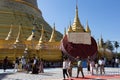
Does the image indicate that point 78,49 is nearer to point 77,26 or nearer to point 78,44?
point 78,44

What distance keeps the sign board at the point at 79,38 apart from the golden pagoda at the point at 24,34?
5.19 ft

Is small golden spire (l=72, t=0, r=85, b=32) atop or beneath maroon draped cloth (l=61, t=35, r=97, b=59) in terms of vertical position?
atop

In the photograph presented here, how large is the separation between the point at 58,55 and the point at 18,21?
7898 millimetres

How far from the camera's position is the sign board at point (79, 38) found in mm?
28547

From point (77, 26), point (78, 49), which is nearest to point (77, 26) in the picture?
point (77, 26)

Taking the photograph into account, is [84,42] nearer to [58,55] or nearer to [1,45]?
[58,55]

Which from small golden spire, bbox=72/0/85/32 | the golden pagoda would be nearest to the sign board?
small golden spire, bbox=72/0/85/32

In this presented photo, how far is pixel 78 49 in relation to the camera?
28.5 m

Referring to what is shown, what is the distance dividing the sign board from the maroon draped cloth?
13.1 inches

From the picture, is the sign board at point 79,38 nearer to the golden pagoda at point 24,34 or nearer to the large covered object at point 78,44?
the large covered object at point 78,44

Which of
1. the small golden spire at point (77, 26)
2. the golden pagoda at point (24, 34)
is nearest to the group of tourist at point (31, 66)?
the golden pagoda at point (24, 34)

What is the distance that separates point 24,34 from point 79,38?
6599mm

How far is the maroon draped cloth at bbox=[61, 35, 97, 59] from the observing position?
28.0 metres

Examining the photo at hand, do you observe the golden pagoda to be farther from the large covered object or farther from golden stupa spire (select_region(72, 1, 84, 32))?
golden stupa spire (select_region(72, 1, 84, 32))
